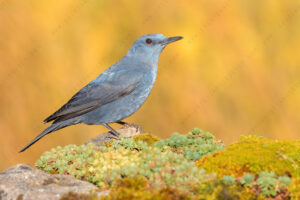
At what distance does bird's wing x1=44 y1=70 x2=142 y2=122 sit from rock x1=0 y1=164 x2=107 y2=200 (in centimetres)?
211

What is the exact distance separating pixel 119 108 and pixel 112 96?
264 millimetres

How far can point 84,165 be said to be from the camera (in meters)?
5.21

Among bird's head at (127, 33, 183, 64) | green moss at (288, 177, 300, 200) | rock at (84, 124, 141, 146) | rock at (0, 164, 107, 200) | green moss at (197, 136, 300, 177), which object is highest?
bird's head at (127, 33, 183, 64)

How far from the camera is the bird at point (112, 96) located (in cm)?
699

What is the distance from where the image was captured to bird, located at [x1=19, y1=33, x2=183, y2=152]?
6992mm

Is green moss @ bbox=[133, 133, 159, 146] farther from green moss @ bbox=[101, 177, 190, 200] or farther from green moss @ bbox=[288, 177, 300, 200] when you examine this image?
green moss @ bbox=[288, 177, 300, 200]

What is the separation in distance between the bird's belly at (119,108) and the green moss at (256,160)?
7.37 ft

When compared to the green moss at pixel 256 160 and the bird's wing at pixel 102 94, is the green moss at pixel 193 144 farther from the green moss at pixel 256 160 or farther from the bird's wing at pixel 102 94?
the bird's wing at pixel 102 94

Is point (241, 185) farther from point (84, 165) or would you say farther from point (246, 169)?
point (84, 165)

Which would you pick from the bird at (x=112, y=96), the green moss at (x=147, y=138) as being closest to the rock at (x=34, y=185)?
the green moss at (x=147, y=138)

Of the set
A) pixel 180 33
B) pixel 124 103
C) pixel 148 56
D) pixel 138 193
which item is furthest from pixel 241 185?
pixel 180 33

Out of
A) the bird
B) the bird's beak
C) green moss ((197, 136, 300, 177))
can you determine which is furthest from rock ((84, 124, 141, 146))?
green moss ((197, 136, 300, 177))

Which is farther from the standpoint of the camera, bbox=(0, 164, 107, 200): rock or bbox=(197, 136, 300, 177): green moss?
bbox=(197, 136, 300, 177): green moss

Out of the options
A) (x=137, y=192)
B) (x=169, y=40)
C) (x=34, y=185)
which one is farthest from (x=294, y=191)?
(x=169, y=40)
